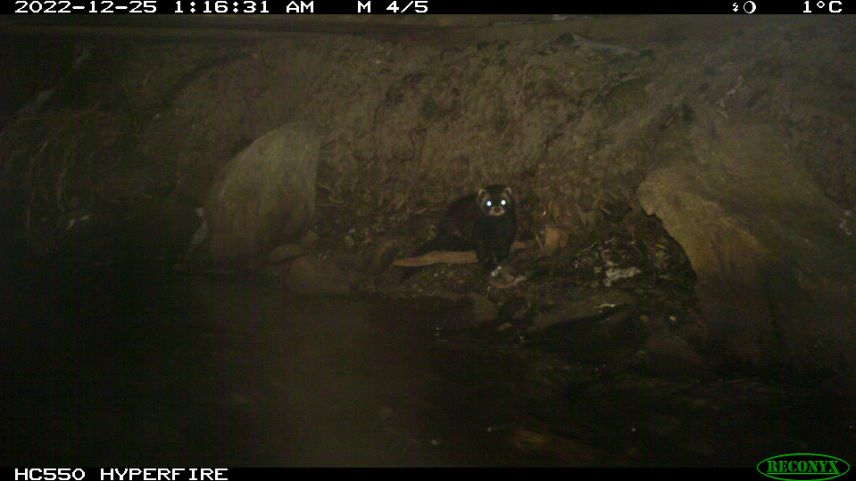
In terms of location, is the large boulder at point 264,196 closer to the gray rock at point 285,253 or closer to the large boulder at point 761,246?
the gray rock at point 285,253

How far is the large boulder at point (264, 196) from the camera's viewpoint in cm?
924

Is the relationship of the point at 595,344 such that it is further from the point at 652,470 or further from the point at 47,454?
the point at 47,454

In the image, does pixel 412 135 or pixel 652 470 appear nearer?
pixel 652 470

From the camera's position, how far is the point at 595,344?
21.3ft

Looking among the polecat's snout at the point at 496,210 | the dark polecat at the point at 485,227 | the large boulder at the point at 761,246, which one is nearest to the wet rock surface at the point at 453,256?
the large boulder at the point at 761,246

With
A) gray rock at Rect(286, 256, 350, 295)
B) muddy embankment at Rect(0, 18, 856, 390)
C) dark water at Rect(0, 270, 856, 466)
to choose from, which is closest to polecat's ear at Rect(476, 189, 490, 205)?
muddy embankment at Rect(0, 18, 856, 390)

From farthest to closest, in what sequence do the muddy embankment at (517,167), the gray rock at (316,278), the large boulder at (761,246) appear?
the gray rock at (316,278) → the muddy embankment at (517,167) → the large boulder at (761,246)

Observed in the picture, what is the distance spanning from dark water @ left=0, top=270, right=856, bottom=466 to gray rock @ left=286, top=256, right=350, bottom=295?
86cm

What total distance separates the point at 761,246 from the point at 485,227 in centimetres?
304

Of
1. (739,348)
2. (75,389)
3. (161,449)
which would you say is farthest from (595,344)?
(75,389)

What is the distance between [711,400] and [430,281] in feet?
12.2

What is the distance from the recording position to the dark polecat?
799cm

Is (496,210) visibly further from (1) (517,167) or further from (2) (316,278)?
(2) (316,278)

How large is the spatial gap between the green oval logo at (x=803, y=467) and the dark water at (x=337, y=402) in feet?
0.40
